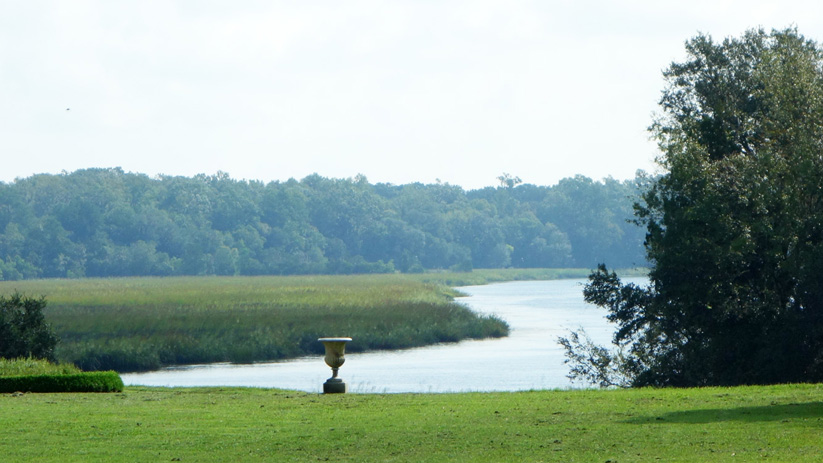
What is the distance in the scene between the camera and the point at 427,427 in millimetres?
14734

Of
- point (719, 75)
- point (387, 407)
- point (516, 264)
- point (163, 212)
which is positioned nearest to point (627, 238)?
point (516, 264)

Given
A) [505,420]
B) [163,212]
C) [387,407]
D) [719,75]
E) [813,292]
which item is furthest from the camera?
[163,212]

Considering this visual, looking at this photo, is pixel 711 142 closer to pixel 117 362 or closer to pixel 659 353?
pixel 659 353

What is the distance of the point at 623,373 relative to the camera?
31797 mm

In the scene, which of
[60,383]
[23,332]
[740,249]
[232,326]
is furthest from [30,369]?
[232,326]

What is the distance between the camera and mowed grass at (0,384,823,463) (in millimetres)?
12602

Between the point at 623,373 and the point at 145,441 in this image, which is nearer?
the point at 145,441

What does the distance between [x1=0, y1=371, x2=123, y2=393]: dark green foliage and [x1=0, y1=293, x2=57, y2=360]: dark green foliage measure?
198 inches

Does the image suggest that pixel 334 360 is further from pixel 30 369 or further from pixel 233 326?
pixel 233 326

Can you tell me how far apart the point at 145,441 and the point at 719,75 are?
25256mm

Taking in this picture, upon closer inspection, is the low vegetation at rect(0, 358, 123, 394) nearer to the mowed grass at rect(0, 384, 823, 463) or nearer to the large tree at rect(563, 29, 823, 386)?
the mowed grass at rect(0, 384, 823, 463)

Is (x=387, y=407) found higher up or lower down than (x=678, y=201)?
lower down

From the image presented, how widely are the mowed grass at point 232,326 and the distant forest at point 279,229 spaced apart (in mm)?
64913

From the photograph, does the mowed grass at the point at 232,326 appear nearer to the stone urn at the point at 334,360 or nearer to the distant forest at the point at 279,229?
the stone urn at the point at 334,360
